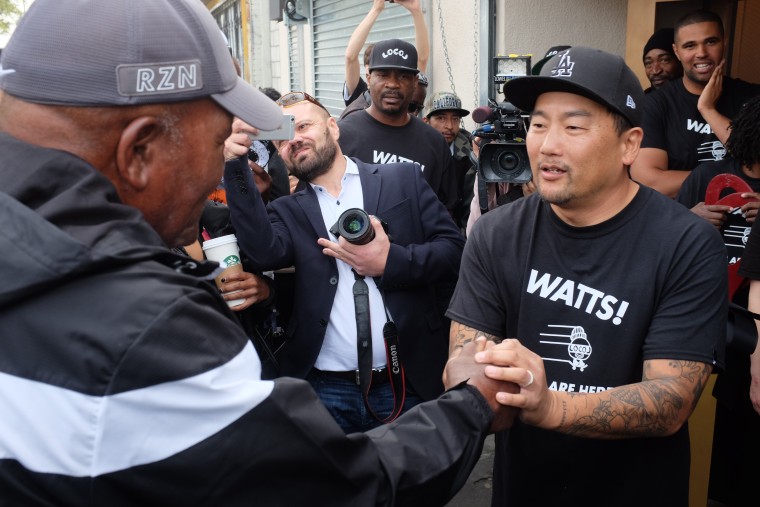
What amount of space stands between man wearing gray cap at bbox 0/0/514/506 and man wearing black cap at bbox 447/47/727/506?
749 mm

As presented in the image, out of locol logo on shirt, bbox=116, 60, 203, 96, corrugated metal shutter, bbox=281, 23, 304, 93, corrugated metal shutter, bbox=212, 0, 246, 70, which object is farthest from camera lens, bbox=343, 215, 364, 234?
corrugated metal shutter, bbox=212, 0, 246, 70

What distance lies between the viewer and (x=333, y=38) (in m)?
10.6

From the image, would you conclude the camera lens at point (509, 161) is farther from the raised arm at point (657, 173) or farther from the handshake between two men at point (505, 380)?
the handshake between two men at point (505, 380)

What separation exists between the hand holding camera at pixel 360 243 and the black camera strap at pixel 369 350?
0.36 ft

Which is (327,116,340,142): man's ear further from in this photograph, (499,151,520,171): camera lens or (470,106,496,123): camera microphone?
(499,151,520,171): camera lens

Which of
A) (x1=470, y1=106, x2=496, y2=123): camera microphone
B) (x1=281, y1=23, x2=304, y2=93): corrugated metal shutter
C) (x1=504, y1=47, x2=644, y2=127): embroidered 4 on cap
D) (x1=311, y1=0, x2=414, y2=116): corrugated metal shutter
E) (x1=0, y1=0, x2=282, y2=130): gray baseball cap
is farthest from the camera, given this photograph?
(x1=281, y1=23, x2=304, y2=93): corrugated metal shutter

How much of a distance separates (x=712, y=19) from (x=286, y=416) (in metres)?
4.17

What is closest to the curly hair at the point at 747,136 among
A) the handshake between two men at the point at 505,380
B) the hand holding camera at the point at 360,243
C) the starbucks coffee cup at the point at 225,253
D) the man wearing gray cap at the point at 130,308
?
the hand holding camera at the point at 360,243

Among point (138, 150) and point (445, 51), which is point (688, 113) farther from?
point (138, 150)

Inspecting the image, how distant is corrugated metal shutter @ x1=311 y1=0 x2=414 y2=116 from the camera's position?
9469 mm

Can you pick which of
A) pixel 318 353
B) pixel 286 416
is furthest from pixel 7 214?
pixel 318 353

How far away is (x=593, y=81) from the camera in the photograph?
2049 millimetres

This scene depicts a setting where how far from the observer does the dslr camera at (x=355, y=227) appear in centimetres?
288

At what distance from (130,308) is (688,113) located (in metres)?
3.99
